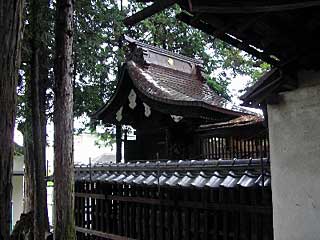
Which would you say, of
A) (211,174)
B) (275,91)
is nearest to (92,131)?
(211,174)

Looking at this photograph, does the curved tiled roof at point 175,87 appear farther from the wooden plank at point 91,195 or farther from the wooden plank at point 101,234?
the wooden plank at point 101,234

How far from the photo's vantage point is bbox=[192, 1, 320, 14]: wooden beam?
9.17 ft

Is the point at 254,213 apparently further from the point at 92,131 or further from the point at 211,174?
the point at 92,131

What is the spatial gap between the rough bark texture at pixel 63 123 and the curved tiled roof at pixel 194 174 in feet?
4.15

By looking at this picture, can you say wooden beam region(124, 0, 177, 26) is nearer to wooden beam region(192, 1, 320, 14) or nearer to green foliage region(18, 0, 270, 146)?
wooden beam region(192, 1, 320, 14)

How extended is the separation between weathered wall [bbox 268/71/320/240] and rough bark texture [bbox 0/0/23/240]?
2.93m

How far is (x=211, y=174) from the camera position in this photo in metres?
5.65

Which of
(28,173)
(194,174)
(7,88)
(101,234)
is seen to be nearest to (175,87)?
(101,234)

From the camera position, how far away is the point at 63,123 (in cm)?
636

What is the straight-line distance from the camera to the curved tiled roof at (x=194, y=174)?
497 centimetres

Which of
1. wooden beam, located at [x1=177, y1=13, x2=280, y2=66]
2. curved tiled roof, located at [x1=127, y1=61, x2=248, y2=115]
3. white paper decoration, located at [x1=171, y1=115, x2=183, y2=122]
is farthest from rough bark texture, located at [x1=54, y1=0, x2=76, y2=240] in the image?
white paper decoration, located at [x1=171, y1=115, x2=183, y2=122]

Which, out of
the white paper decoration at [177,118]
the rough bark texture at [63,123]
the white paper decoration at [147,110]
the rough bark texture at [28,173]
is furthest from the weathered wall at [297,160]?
the rough bark texture at [28,173]

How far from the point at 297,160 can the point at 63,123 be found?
3.84m

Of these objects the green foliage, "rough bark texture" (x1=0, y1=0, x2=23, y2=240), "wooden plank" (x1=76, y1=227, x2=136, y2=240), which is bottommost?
"wooden plank" (x1=76, y1=227, x2=136, y2=240)
